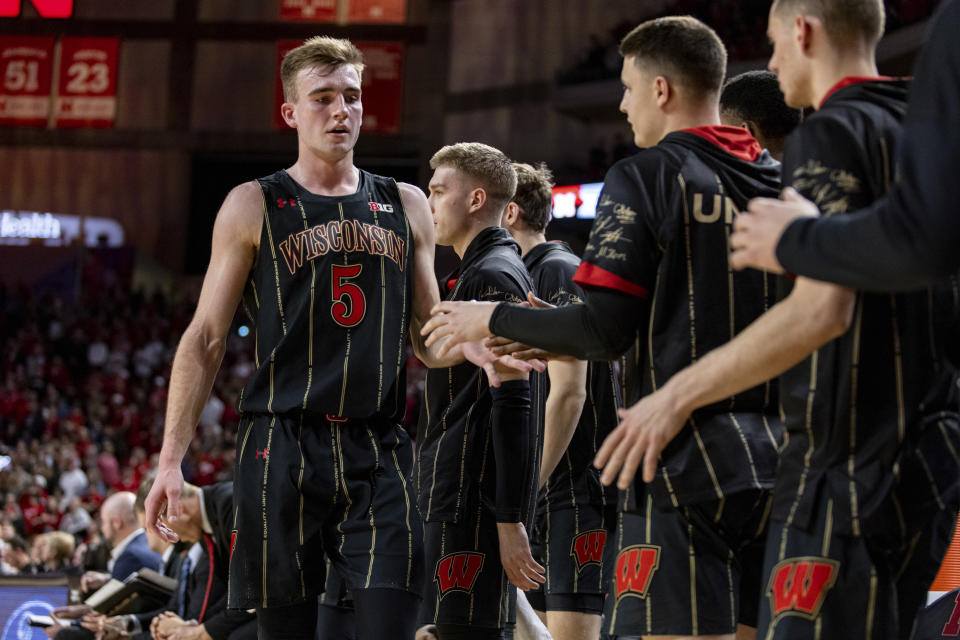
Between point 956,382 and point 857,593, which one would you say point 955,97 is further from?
point 857,593

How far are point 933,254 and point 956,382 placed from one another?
1.62 feet

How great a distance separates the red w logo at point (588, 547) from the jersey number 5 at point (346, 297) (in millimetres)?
1510

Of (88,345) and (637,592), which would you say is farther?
(88,345)

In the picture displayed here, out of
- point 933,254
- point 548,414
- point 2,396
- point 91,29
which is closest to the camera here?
point 933,254

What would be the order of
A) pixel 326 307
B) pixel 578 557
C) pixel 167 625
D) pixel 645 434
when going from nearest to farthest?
1. pixel 645 434
2. pixel 326 307
3. pixel 578 557
4. pixel 167 625

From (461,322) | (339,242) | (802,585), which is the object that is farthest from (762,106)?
(802,585)

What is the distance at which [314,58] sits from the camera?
3746 millimetres

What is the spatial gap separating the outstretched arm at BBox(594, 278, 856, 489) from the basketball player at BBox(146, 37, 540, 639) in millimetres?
1127

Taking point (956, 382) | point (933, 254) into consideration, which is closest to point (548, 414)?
point (956, 382)

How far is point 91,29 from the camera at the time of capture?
2436cm

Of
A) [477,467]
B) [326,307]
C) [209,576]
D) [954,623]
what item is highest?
[326,307]

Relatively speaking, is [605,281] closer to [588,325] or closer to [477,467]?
[588,325]

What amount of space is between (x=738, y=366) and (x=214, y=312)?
1914mm

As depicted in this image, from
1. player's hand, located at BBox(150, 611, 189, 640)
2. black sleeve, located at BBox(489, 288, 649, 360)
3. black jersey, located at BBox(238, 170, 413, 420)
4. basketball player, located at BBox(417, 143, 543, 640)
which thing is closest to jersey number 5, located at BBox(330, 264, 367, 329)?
black jersey, located at BBox(238, 170, 413, 420)
